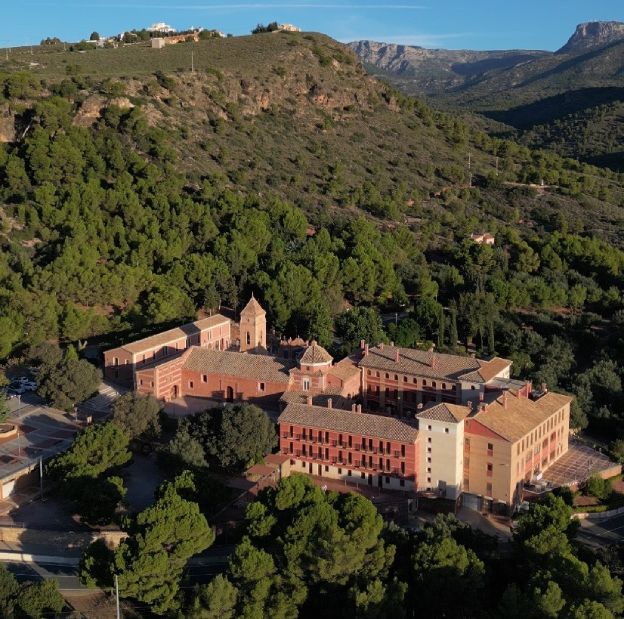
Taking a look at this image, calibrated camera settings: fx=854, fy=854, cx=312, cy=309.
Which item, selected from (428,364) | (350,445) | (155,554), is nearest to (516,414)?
(428,364)

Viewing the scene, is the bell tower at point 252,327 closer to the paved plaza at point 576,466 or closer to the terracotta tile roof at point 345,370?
the terracotta tile roof at point 345,370

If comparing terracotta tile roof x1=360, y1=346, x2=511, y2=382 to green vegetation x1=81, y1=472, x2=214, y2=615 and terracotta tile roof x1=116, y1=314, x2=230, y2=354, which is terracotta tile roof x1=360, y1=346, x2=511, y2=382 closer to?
terracotta tile roof x1=116, y1=314, x2=230, y2=354

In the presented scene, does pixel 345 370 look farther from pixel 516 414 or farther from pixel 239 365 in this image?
pixel 516 414

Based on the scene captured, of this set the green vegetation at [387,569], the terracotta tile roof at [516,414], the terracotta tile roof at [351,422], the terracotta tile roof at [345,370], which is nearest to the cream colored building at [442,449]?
the terracotta tile roof at [351,422]

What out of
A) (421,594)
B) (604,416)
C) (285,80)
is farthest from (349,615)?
(285,80)

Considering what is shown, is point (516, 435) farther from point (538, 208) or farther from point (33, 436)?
point (538, 208)

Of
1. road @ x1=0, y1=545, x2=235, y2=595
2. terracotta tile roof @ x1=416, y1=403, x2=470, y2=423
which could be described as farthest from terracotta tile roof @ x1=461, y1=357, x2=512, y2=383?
road @ x1=0, y1=545, x2=235, y2=595
